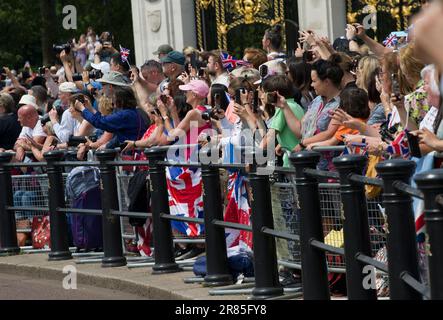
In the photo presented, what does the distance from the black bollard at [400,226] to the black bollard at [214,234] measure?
4.00 m

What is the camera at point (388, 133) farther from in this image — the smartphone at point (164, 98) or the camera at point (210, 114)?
the smartphone at point (164, 98)

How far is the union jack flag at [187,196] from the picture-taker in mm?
11367

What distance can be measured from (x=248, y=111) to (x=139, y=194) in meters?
2.31

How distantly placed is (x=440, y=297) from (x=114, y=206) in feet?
23.3

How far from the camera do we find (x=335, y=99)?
1013 centimetres

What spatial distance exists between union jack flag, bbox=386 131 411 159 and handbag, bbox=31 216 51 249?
707cm

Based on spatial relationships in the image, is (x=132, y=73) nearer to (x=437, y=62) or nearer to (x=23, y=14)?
(x=437, y=62)

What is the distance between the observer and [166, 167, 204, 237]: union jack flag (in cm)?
1137

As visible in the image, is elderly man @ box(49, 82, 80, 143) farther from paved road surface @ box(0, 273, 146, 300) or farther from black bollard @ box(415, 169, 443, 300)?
black bollard @ box(415, 169, 443, 300)
